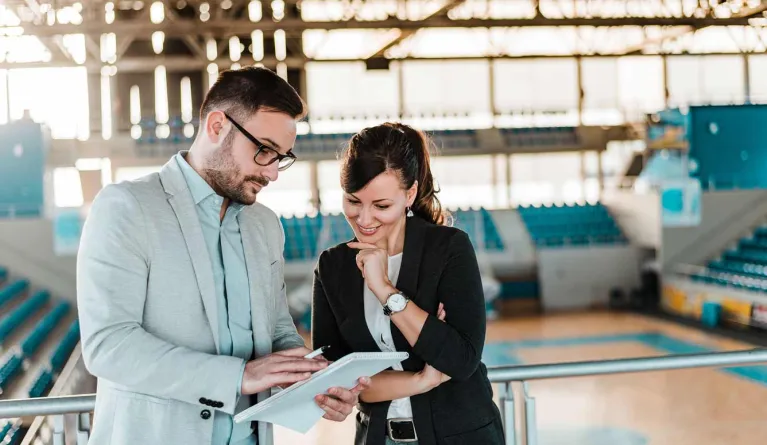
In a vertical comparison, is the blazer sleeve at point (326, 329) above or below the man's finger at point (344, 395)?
above

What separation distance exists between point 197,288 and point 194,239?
0.35 feet

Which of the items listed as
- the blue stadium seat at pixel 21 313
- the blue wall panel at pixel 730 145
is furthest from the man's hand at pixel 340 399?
the blue wall panel at pixel 730 145

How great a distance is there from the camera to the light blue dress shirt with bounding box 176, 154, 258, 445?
5.35 ft

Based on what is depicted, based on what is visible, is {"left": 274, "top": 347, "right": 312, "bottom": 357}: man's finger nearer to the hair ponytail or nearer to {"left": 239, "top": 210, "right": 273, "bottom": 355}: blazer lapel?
{"left": 239, "top": 210, "right": 273, "bottom": 355}: blazer lapel

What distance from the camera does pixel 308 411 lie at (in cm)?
165

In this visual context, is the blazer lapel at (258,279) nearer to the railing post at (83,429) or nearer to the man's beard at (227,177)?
the man's beard at (227,177)

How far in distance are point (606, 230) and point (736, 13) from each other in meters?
6.91

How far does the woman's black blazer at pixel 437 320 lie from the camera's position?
66.3 inches

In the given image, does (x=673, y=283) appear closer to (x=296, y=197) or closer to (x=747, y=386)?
(x=747, y=386)

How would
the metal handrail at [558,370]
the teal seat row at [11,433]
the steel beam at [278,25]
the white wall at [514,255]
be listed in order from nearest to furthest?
1. the metal handrail at [558,370]
2. the teal seat row at [11,433]
3. the steel beam at [278,25]
4. the white wall at [514,255]

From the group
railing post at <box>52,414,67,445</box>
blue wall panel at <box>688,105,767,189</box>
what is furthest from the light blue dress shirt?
blue wall panel at <box>688,105,767,189</box>

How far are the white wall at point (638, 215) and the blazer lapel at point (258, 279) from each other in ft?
42.6

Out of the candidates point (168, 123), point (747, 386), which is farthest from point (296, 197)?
point (747, 386)

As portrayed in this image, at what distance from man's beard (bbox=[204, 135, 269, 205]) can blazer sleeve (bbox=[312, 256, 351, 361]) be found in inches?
11.5
